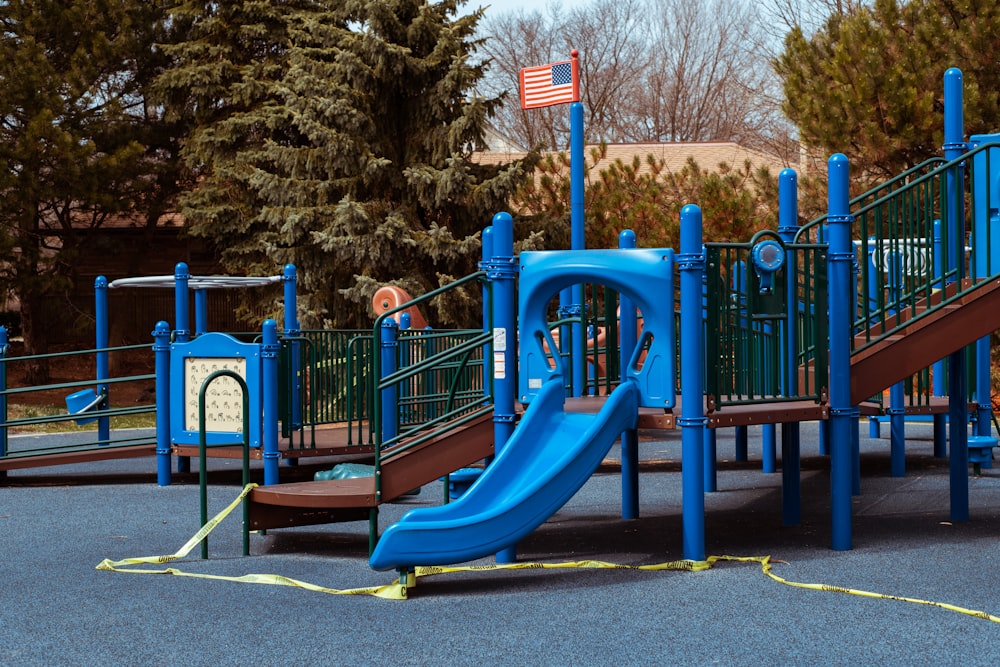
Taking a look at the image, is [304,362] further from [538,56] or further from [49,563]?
[538,56]

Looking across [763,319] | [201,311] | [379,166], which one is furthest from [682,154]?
[763,319]

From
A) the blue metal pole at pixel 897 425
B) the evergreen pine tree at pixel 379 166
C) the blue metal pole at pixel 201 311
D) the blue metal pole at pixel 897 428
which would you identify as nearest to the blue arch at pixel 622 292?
the blue metal pole at pixel 897 425

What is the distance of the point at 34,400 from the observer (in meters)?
23.1

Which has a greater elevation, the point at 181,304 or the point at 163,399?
the point at 181,304

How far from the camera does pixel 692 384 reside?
283 inches

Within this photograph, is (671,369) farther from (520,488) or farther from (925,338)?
(925,338)

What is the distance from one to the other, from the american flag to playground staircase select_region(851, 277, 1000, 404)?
555 cm

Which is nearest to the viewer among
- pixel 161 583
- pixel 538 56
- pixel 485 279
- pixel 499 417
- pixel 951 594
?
pixel 951 594

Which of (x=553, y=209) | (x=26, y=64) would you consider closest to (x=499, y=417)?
(x=553, y=209)

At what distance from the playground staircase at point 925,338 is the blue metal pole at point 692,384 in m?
1.41

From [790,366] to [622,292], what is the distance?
1.53m

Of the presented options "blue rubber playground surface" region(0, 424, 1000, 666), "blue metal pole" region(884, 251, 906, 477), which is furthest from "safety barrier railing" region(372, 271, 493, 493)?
"blue metal pole" region(884, 251, 906, 477)

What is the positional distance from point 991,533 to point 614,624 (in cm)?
379

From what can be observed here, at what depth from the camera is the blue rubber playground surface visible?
17.6 feet
